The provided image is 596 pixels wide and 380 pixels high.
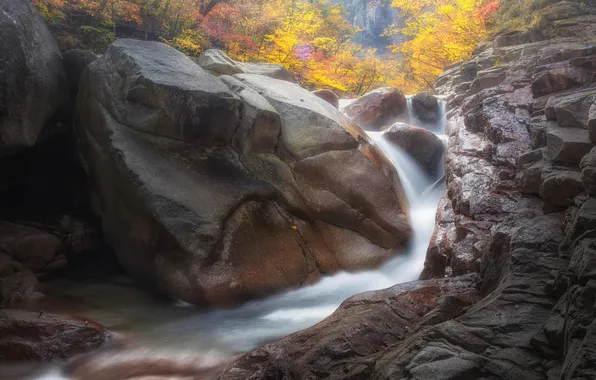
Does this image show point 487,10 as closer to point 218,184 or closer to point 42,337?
point 218,184

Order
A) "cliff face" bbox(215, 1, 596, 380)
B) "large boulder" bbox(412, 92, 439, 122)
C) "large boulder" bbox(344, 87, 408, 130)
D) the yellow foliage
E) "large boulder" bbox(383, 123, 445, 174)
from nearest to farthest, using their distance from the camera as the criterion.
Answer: "cliff face" bbox(215, 1, 596, 380)
"large boulder" bbox(383, 123, 445, 174)
the yellow foliage
"large boulder" bbox(412, 92, 439, 122)
"large boulder" bbox(344, 87, 408, 130)

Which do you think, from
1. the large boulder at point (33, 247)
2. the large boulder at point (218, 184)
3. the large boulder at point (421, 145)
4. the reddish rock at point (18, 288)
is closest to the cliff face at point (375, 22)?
the large boulder at point (421, 145)

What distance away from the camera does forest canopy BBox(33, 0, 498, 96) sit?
13773mm

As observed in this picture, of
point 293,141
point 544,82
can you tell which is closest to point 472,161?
point 544,82

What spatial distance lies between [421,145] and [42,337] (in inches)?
436

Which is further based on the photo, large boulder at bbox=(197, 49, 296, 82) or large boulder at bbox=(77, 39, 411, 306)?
large boulder at bbox=(197, 49, 296, 82)

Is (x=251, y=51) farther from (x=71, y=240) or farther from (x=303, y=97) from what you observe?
(x=71, y=240)

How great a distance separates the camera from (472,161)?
898 cm

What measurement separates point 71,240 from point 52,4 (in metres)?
7.68

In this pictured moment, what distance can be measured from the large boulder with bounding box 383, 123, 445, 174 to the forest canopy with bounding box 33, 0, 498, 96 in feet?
27.6

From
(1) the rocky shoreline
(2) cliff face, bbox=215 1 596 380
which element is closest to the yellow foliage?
(1) the rocky shoreline

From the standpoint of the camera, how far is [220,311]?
7.62 m

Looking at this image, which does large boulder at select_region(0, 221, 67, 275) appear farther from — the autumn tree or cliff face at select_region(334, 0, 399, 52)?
cliff face at select_region(334, 0, 399, 52)

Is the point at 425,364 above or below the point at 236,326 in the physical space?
below
